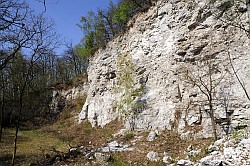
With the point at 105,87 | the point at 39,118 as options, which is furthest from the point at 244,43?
the point at 39,118

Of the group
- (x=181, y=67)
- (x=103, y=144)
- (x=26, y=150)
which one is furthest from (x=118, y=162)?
(x=26, y=150)

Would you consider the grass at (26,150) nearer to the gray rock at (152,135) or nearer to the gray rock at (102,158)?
the gray rock at (102,158)

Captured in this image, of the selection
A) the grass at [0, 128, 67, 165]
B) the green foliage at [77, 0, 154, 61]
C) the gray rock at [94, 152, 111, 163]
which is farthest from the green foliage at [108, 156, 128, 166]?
the green foliage at [77, 0, 154, 61]

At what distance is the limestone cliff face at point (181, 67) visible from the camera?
1035 cm

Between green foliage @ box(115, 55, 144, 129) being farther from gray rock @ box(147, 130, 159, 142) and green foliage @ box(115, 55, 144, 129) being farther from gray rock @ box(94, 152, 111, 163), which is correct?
gray rock @ box(94, 152, 111, 163)

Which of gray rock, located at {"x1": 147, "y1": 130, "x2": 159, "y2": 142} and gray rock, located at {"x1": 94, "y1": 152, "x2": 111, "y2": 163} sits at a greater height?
gray rock, located at {"x1": 147, "y1": 130, "x2": 159, "y2": 142}

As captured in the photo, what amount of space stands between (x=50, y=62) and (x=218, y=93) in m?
31.4

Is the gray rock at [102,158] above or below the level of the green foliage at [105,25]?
below

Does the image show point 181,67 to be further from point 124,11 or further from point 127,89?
point 124,11

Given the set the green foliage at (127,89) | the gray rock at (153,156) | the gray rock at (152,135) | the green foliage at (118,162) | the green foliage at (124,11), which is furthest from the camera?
the green foliage at (124,11)

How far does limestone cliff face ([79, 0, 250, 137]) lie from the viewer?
1035 centimetres

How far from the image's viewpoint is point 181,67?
40.5ft

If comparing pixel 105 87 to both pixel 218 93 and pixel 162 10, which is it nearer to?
pixel 162 10

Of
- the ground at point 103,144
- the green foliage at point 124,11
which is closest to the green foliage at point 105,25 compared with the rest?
the green foliage at point 124,11
